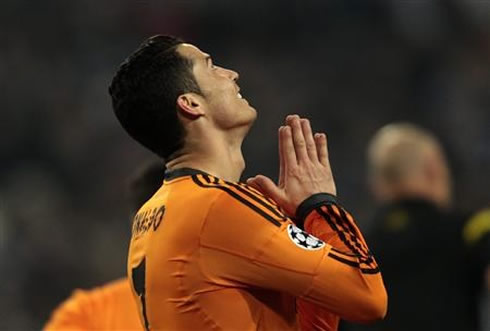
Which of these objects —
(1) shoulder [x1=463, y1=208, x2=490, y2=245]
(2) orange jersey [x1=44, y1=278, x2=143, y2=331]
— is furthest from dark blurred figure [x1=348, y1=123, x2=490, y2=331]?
(2) orange jersey [x1=44, y1=278, x2=143, y2=331]

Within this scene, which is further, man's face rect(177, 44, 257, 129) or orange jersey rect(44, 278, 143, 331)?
orange jersey rect(44, 278, 143, 331)

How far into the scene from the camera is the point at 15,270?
10453 mm

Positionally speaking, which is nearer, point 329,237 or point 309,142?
point 329,237

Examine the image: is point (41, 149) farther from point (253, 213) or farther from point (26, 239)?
point (253, 213)

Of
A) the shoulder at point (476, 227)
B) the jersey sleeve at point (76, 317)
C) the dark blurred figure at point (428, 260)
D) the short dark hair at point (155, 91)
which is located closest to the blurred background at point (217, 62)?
the dark blurred figure at point (428, 260)

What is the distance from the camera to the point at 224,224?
2.97m

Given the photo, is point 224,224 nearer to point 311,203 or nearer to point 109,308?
point 311,203

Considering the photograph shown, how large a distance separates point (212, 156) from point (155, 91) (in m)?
0.24

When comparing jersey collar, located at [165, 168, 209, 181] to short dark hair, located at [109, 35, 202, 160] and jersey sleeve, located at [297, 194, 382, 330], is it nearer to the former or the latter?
short dark hair, located at [109, 35, 202, 160]

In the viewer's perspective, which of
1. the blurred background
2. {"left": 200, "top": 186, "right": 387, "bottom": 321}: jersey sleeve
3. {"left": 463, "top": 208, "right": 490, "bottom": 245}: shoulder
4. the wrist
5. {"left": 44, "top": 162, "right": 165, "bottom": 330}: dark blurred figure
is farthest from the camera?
the blurred background

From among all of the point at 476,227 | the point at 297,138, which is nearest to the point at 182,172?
the point at 297,138

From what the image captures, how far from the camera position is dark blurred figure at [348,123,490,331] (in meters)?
5.04

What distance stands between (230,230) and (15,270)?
7797 millimetres

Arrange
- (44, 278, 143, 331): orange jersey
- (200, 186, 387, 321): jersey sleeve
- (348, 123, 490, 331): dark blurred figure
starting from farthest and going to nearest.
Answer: (348, 123, 490, 331): dark blurred figure
(44, 278, 143, 331): orange jersey
(200, 186, 387, 321): jersey sleeve
